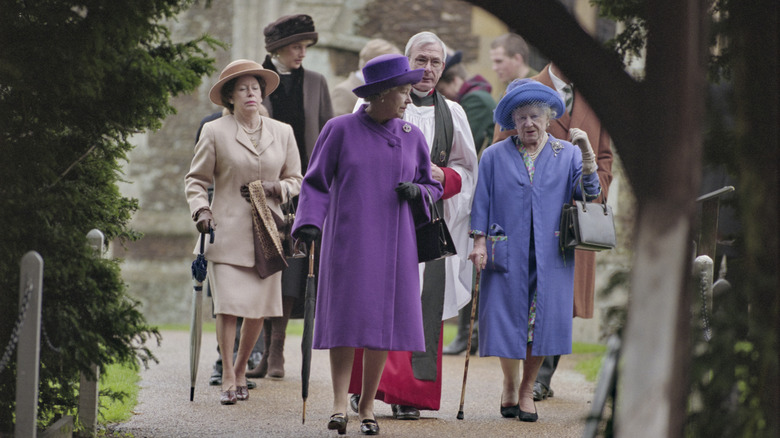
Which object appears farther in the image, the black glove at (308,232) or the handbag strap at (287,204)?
the handbag strap at (287,204)

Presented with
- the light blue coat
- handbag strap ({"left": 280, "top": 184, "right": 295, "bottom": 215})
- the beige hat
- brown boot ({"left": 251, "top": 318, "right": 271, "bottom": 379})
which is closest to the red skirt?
the light blue coat

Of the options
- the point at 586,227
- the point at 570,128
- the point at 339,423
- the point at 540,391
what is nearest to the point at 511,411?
the point at 540,391

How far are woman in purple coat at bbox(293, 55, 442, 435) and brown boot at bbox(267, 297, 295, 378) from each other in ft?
7.51

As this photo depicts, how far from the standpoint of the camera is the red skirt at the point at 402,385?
23.6ft

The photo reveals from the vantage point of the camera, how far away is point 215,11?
787 inches

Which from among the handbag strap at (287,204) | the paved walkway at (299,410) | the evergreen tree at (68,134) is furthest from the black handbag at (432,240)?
the evergreen tree at (68,134)

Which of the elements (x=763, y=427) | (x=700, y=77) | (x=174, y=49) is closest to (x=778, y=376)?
(x=763, y=427)

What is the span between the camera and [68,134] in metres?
5.66

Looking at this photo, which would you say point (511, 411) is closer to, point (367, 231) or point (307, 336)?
point (307, 336)

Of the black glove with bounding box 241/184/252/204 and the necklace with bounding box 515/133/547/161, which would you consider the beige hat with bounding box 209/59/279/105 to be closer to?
the black glove with bounding box 241/184/252/204

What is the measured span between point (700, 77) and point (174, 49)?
108 inches

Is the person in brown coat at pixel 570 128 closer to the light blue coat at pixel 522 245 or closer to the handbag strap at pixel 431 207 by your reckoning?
the light blue coat at pixel 522 245

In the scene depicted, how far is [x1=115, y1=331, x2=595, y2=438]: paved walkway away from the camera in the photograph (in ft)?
21.6

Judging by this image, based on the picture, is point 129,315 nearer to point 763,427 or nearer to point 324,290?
point 324,290
